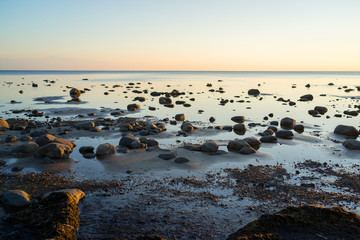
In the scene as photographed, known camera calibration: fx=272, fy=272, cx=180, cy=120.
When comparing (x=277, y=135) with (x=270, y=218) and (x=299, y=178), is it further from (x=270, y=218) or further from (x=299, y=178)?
(x=270, y=218)

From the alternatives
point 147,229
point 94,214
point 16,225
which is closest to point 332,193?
point 147,229

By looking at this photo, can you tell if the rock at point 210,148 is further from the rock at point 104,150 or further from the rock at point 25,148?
the rock at point 25,148

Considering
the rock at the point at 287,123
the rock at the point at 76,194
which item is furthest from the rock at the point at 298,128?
the rock at the point at 76,194

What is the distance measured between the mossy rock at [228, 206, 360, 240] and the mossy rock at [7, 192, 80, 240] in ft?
15.0

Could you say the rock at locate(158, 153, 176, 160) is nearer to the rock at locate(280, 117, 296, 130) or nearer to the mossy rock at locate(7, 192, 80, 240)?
the mossy rock at locate(7, 192, 80, 240)

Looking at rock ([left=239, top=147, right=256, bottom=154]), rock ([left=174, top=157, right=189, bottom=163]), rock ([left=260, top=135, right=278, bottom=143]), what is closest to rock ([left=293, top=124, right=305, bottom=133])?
rock ([left=260, top=135, right=278, bottom=143])

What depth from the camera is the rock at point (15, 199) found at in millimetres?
9352

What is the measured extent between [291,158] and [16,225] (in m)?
13.4

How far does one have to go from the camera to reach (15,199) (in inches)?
372

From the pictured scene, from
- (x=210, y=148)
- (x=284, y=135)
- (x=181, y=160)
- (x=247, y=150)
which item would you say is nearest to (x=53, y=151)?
(x=181, y=160)

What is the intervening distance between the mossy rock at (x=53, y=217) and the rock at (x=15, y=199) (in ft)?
1.63

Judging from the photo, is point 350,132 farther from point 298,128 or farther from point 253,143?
point 253,143

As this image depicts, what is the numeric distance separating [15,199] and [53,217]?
2.40 metres

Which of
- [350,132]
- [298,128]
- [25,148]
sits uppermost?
[25,148]
